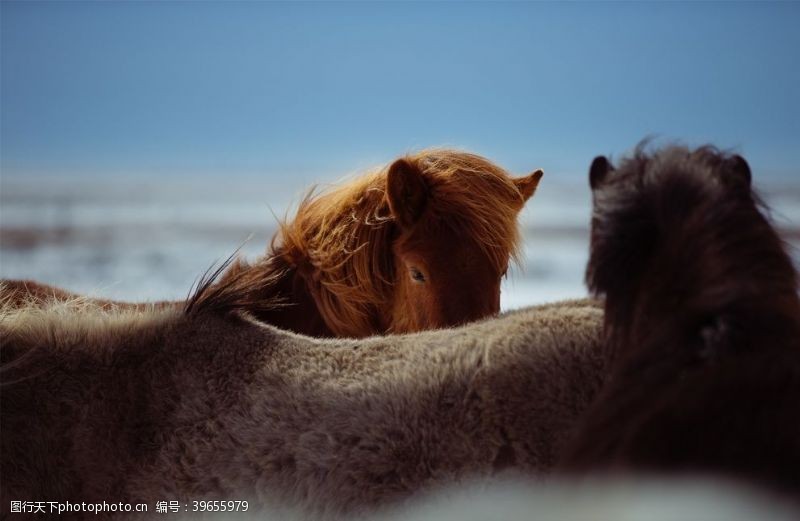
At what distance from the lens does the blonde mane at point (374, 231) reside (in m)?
3.10

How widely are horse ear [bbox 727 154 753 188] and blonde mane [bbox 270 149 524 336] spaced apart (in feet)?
4.77

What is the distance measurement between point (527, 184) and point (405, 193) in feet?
2.08

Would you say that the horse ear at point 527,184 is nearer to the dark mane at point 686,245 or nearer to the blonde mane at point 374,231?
the blonde mane at point 374,231

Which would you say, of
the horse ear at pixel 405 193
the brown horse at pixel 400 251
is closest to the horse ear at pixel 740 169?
the brown horse at pixel 400 251

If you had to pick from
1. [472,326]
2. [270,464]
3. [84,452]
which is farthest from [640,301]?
[84,452]

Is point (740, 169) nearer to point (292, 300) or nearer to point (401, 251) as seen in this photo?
point (401, 251)

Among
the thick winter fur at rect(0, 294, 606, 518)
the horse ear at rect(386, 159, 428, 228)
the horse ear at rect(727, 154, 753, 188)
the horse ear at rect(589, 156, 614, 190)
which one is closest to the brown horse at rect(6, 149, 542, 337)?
the horse ear at rect(386, 159, 428, 228)

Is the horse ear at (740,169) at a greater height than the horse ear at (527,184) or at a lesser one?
lesser

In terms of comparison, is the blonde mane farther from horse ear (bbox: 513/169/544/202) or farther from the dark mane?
the dark mane

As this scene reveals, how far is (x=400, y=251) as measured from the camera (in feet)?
10.1

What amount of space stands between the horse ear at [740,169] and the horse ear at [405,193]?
5.23 feet

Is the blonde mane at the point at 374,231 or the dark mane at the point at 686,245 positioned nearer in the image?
the dark mane at the point at 686,245

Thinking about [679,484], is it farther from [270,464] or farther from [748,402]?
[270,464]

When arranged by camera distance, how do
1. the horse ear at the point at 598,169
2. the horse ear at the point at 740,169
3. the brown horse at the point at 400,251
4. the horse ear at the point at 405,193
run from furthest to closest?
the horse ear at the point at 405,193, the brown horse at the point at 400,251, the horse ear at the point at 598,169, the horse ear at the point at 740,169
